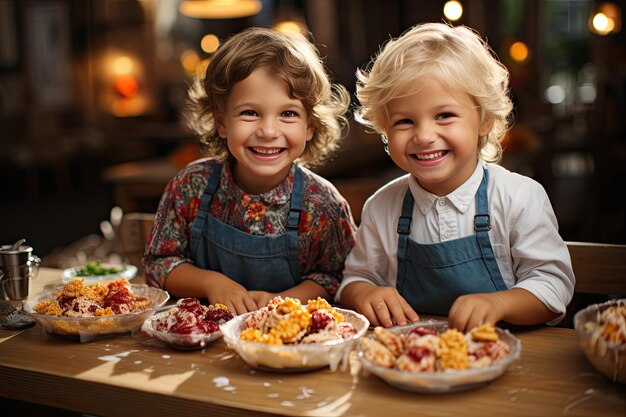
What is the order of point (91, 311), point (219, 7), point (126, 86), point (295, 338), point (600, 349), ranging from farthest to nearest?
point (126, 86) < point (219, 7) < point (91, 311) < point (295, 338) < point (600, 349)

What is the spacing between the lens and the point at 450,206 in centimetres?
180

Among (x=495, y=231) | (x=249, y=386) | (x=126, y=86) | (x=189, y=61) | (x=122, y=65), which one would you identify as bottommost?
(x=249, y=386)

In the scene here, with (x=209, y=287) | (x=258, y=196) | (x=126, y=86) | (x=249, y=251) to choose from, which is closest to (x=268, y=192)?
(x=258, y=196)

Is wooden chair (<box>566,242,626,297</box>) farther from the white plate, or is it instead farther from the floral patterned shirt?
the white plate

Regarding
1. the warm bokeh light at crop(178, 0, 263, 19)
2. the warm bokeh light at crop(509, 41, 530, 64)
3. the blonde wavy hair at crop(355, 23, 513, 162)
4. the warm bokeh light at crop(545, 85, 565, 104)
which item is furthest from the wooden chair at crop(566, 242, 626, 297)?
the warm bokeh light at crop(545, 85, 565, 104)

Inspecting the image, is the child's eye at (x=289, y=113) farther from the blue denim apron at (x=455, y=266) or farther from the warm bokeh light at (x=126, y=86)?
the warm bokeh light at (x=126, y=86)

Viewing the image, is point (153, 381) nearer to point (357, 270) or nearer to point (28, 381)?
point (28, 381)

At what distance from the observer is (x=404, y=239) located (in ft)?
6.07

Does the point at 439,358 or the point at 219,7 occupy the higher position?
the point at 219,7

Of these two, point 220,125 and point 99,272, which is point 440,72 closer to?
point 220,125


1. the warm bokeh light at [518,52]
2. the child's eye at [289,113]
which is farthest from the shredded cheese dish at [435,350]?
the warm bokeh light at [518,52]

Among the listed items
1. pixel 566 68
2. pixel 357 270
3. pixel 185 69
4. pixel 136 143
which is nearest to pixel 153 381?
pixel 357 270

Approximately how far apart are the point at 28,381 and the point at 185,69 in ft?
47.4

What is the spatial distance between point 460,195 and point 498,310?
1.13 feet
